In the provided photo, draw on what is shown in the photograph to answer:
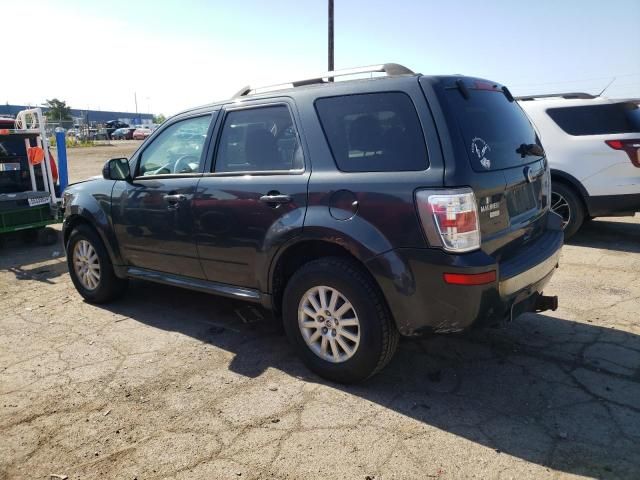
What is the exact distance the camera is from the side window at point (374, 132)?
290cm

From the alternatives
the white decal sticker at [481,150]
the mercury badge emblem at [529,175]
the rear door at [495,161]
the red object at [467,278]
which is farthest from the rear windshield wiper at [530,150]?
the red object at [467,278]

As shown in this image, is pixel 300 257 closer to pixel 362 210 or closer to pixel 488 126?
pixel 362 210

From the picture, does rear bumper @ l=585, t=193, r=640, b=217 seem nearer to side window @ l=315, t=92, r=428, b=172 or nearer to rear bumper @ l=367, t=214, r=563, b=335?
rear bumper @ l=367, t=214, r=563, b=335

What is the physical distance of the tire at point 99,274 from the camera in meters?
4.81

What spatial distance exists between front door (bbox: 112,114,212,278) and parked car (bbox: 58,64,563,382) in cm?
2

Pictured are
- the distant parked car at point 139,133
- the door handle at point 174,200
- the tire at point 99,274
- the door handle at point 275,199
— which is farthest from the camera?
the distant parked car at point 139,133

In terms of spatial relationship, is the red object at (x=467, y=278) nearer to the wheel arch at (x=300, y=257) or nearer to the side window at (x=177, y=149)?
the wheel arch at (x=300, y=257)

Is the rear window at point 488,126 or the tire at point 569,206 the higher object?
the rear window at point 488,126

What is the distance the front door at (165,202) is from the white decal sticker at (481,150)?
209 centimetres

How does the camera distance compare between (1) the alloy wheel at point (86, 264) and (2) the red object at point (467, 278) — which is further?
(1) the alloy wheel at point (86, 264)

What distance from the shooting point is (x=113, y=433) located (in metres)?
2.90

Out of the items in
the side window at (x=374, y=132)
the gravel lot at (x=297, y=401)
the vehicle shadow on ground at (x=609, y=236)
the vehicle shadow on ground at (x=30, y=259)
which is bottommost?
the vehicle shadow on ground at (x=30, y=259)

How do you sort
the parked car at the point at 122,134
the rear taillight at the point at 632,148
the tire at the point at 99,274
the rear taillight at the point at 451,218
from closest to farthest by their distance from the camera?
1. the rear taillight at the point at 451,218
2. the tire at the point at 99,274
3. the rear taillight at the point at 632,148
4. the parked car at the point at 122,134

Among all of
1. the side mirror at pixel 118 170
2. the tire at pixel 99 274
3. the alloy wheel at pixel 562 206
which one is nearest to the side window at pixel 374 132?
the side mirror at pixel 118 170
